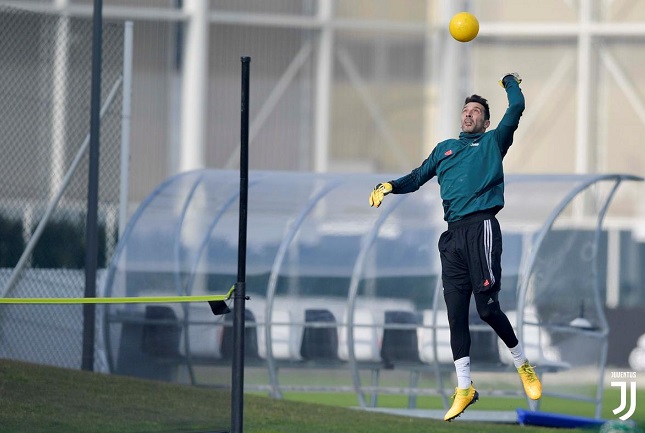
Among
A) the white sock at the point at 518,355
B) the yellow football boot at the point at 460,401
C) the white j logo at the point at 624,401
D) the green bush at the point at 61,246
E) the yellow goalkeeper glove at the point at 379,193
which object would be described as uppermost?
the yellow goalkeeper glove at the point at 379,193

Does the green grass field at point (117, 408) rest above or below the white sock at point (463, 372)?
below

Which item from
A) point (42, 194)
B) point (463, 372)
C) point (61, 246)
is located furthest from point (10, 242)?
point (463, 372)

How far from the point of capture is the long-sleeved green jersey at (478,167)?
28.0 feet

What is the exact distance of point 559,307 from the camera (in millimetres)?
15852

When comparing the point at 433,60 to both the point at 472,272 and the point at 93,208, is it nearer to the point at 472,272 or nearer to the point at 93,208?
the point at 93,208

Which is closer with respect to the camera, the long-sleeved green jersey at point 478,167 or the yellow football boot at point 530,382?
the long-sleeved green jersey at point 478,167

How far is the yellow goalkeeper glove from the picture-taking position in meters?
8.64

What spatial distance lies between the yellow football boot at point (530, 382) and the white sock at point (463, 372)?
1.19 ft

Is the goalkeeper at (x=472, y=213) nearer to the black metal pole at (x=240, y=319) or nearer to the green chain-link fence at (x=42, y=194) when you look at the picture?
the black metal pole at (x=240, y=319)

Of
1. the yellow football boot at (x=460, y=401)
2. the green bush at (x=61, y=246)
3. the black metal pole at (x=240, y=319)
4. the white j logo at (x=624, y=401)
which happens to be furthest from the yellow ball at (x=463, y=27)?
the white j logo at (x=624, y=401)

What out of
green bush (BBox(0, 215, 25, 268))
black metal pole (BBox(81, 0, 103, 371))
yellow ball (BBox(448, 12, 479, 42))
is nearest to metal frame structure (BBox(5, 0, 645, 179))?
green bush (BBox(0, 215, 25, 268))

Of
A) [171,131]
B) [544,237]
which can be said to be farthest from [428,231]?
[171,131]

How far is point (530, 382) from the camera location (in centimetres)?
894

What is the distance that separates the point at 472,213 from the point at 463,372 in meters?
0.99
